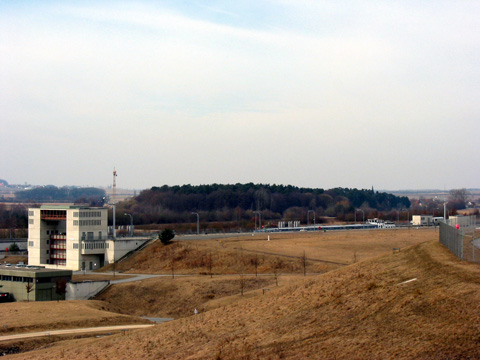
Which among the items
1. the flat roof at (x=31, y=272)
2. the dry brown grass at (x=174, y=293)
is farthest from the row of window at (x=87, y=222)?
the dry brown grass at (x=174, y=293)

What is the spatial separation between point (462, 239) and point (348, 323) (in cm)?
868

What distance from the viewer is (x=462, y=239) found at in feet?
100

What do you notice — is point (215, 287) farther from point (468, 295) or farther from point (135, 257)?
point (468, 295)

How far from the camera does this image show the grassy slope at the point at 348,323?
22.4 metres

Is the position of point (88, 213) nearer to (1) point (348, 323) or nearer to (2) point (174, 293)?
(2) point (174, 293)

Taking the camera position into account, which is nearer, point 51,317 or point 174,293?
point 51,317

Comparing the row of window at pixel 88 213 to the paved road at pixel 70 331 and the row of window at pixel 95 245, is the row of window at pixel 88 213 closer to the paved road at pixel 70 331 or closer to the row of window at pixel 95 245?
the row of window at pixel 95 245

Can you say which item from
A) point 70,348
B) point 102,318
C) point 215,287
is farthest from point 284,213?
point 70,348

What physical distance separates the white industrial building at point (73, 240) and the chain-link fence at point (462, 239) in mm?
61687

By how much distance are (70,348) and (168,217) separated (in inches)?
5307

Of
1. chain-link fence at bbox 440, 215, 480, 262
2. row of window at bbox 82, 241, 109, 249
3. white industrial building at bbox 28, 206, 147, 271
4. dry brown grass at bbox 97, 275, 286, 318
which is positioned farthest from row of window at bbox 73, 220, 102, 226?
chain-link fence at bbox 440, 215, 480, 262

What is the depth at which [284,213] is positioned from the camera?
19750cm

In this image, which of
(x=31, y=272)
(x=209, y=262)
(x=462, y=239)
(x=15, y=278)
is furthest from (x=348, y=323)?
(x=209, y=262)

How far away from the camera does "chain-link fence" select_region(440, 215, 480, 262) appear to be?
30.7 meters
